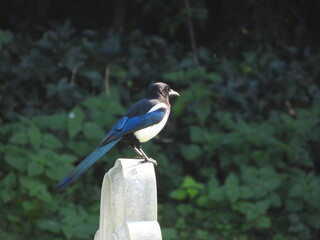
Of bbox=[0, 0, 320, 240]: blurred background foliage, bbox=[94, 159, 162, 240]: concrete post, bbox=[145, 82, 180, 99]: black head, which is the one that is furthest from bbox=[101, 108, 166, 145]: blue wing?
bbox=[0, 0, 320, 240]: blurred background foliage

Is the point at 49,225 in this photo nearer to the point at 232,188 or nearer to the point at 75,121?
the point at 75,121

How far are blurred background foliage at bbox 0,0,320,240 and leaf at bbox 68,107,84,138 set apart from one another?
0.04 feet

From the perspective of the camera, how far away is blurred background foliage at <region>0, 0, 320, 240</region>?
19.9 ft

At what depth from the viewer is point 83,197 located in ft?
20.9

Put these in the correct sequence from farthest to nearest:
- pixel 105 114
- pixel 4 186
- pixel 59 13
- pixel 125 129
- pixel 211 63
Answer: pixel 59 13, pixel 211 63, pixel 105 114, pixel 4 186, pixel 125 129

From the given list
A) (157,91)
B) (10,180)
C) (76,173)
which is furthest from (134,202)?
(10,180)

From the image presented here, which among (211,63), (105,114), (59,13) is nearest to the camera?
(105,114)

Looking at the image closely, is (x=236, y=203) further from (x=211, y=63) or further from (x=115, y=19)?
(x=115, y=19)

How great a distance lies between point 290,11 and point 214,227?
260cm

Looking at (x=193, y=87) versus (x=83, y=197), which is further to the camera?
(x=193, y=87)

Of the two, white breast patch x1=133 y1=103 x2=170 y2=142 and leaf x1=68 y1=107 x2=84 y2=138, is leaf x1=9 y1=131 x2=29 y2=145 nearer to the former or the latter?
leaf x1=68 y1=107 x2=84 y2=138

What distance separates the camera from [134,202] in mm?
3002

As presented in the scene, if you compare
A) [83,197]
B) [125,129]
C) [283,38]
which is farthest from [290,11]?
[125,129]

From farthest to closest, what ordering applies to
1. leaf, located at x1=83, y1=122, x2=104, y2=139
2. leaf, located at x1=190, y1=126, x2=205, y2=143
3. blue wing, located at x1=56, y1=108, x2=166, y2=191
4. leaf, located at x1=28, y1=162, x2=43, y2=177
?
leaf, located at x1=190, y1=126, x2=205, y2=143, leaf, located at x1=83, y1=122, x2=104, y2=139, leaf, located at x1=28, y1=162, x2=43, y2=177, blue wing, located at x1=56, y1=108, x2=166, y2=191
